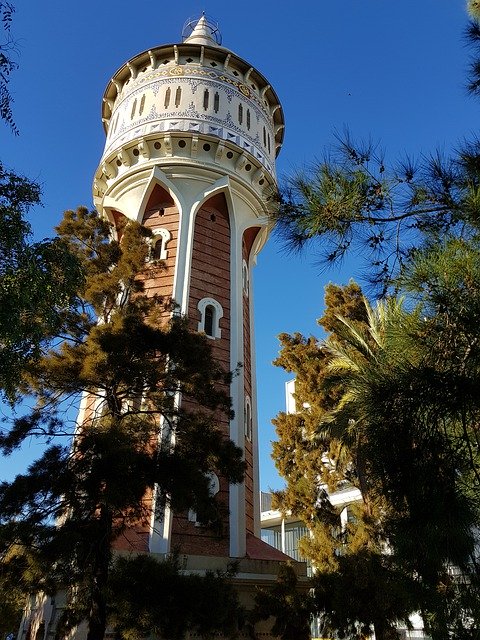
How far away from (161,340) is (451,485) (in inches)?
223

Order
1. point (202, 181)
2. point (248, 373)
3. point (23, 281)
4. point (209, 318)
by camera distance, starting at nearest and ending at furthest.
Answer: point (23, 281), point (209, 318), point (248, 373), point (202, 181)

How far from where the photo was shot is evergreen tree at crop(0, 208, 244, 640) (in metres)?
7.48

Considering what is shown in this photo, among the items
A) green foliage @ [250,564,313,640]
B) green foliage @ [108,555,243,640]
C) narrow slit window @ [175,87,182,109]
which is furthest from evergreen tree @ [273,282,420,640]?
narrow slit window @ [175,87,182,109]

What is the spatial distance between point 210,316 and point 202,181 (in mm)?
4442

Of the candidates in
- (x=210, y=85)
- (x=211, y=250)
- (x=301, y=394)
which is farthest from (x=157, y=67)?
(x=301, y=394)

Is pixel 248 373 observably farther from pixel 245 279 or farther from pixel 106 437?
pixel 106 437

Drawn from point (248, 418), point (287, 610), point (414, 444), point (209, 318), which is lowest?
point (287, 610)

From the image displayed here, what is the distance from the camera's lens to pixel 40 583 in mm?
7551

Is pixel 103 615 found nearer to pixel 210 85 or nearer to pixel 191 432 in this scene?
pixel 191 432

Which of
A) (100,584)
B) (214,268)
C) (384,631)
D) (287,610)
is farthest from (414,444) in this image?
(214,268)

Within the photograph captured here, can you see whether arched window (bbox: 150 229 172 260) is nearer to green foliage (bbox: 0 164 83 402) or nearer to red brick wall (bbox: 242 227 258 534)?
red brick wall (bbox: 242 227 258 534)

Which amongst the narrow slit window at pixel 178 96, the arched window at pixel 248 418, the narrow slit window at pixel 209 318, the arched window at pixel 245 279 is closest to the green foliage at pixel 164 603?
the arched window at pixel 248 418

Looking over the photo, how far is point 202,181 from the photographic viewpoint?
56.4 ft

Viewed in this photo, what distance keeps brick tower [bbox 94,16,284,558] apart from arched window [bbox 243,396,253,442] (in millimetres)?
33
